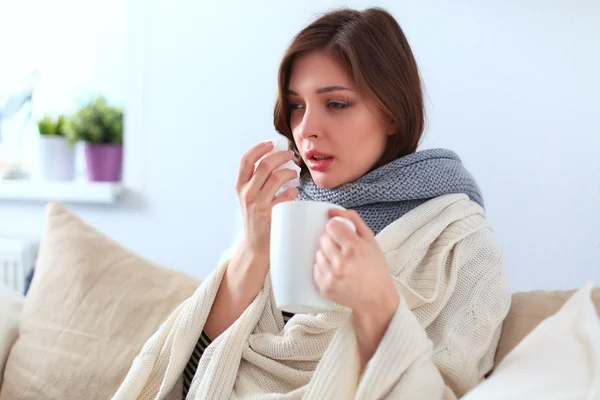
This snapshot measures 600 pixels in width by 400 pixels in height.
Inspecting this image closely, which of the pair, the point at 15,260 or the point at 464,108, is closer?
the point at 464,108

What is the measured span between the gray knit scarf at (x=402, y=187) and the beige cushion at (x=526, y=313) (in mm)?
203

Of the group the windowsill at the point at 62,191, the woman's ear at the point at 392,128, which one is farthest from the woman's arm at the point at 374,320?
the windowsill at the point at 62,191

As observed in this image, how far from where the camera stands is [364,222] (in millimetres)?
1087

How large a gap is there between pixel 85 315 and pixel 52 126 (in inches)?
53.1

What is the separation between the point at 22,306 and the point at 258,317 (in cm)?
71

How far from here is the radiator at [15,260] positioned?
2.55 meters

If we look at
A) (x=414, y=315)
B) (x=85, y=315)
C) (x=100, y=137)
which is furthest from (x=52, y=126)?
(x=414, y=315)

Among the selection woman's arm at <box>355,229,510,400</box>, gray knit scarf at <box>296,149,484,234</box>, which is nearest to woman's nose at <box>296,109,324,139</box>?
gray knit scarf at <box>296,149,484,234</box>

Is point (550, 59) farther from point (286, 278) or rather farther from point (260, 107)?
point (286, 278)

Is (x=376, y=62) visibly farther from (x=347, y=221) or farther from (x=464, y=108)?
(x=464, y=108)

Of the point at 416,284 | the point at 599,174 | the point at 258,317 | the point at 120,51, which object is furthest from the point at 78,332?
the point at 120,51

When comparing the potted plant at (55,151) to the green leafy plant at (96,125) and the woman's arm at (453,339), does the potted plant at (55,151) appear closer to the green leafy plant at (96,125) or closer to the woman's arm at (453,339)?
the green leafy plant at (96,125)

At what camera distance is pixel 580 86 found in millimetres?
1688

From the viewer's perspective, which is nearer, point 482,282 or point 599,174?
point 482,282
